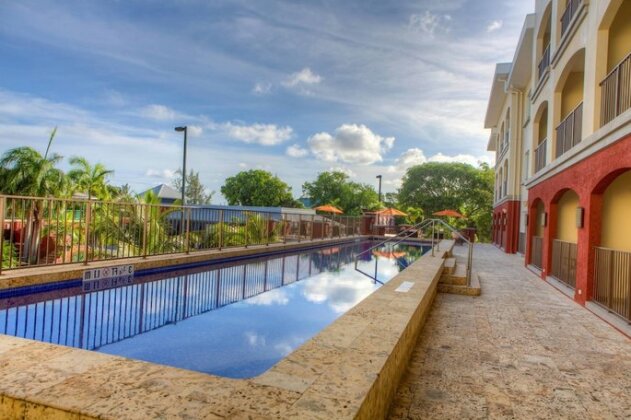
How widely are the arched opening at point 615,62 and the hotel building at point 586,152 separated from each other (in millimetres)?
14

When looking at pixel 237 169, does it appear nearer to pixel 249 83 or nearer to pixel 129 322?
pixel 249 83

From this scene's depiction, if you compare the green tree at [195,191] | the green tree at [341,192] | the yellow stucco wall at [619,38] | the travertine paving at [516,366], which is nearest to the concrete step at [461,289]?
the travertine paving at [516,366]

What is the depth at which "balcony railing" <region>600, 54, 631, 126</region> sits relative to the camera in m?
5.52

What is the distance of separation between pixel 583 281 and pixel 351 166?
40.8 metres

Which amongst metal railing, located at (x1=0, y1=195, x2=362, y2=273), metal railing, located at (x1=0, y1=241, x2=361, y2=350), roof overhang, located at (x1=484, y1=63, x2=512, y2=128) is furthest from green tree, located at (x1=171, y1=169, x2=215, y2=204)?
metal railing, located at (x1=0, y1=241, x2=361, y2=350)

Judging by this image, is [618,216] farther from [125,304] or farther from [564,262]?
[125,304]

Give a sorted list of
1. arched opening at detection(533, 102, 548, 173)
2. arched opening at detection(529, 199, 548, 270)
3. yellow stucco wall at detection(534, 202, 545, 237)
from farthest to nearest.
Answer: yellow stucco wall at detection(534, 202, 545, 237), arched opening at detection(533, 102, 548, 173), arched opening at detection(529, 199, 548, 270)

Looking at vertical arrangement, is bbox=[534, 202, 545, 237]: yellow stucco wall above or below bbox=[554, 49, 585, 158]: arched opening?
below

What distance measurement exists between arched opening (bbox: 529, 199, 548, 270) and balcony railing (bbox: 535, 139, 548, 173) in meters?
1.05

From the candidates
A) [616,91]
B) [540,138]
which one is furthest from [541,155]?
[616,91]

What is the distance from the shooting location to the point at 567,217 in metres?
9.71

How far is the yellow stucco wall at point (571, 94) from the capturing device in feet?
32.2

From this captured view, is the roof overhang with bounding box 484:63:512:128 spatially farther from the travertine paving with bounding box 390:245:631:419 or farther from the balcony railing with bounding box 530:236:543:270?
the travertine paving with bounding box 390:245:631:419

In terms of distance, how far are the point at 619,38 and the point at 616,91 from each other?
210 cm
